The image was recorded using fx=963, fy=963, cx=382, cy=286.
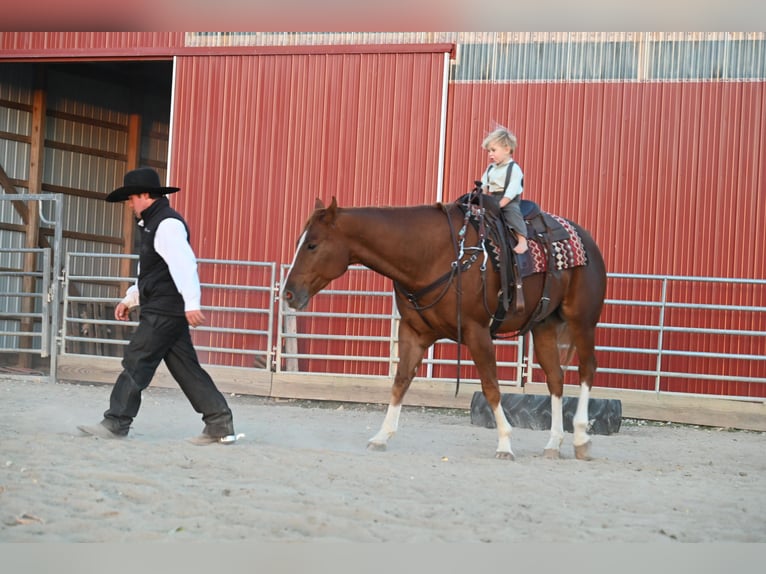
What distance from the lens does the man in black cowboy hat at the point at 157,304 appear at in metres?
5.42

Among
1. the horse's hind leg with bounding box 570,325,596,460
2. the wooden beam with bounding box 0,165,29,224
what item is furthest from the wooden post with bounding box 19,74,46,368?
the horse's hind leg with bounding box 570,325,596,460

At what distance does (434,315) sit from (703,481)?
1827mm

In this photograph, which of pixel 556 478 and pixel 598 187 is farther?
pixel 598 187

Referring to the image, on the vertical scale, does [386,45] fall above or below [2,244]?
above

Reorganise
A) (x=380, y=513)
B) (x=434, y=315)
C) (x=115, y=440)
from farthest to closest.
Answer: (x=434, y=315), (x=115, y=440), (x=380, y=513)

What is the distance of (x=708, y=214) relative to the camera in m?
10.5

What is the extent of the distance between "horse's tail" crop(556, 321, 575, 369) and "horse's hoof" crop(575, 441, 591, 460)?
64 centimetres

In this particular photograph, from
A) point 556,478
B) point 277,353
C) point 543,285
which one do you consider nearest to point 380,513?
point 556,478

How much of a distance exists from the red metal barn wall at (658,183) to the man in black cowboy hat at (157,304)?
5877 mm

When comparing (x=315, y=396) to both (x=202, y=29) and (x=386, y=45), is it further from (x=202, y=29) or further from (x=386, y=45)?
(x=202, y=29)

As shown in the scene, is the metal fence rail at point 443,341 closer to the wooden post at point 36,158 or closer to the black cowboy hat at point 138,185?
the wooden post at point 36,158

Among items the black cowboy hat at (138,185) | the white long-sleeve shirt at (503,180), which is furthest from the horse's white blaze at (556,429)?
the black cowboy hat at (138,185)

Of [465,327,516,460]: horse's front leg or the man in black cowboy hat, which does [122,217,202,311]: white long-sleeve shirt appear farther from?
[465,327,516,460]: horse's front leg

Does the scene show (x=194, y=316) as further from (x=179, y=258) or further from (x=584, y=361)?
(x=584, y=361)
